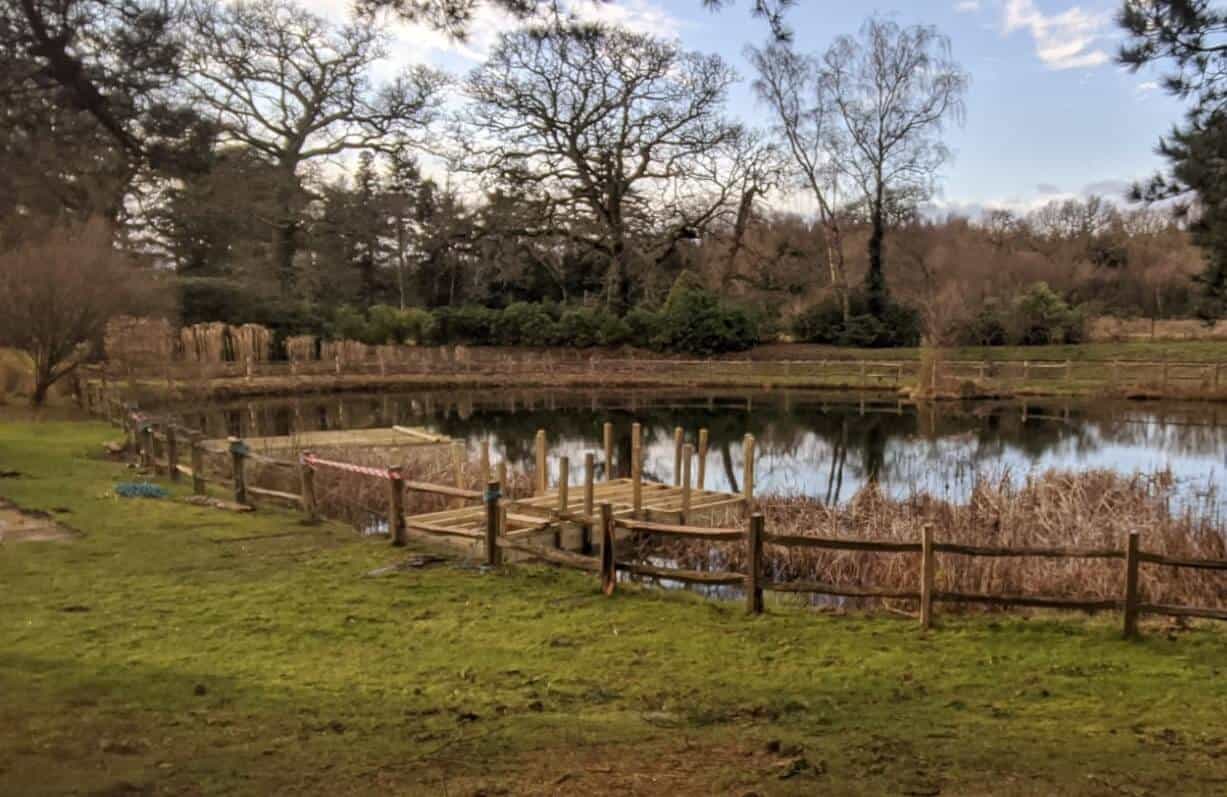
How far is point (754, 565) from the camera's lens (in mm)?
7809

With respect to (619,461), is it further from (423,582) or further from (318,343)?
(318,343)

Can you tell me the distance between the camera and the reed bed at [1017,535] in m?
8.88

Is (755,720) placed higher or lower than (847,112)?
lower

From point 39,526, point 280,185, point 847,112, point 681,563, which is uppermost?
point 847,112

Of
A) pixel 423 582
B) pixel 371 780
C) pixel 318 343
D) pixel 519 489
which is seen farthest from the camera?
pixel 318 343

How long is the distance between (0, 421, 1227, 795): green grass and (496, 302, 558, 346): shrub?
34883 mm

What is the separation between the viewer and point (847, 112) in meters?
42.2

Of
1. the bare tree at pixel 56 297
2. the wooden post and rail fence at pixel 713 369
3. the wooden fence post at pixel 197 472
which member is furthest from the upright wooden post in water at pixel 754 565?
the wooden post and rail fence at pixel 713 369

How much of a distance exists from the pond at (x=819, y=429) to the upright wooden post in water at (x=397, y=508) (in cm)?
692

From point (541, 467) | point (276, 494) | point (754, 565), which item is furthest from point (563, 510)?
point (754, 565)

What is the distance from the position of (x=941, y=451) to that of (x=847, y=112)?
26.0m

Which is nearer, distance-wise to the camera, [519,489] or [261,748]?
[261,748]

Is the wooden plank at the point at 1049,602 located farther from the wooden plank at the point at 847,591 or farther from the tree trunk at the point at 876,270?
the tree trunk at the point at 876,270

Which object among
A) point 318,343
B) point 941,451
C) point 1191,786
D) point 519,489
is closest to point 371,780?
point 1191,786
